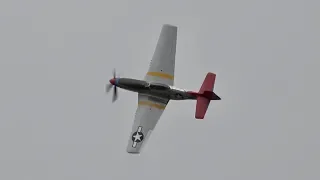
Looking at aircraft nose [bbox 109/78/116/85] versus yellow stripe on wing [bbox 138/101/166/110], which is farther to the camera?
aircraft nose [bbox 109/78/116/85]

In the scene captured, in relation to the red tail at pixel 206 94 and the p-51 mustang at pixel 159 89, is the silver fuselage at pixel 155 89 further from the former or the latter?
the red tail at pixel 206 94

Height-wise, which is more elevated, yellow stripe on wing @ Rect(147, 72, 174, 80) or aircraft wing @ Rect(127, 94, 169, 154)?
yellow stripe on wing @ Rect(147, 72, 174, 80)

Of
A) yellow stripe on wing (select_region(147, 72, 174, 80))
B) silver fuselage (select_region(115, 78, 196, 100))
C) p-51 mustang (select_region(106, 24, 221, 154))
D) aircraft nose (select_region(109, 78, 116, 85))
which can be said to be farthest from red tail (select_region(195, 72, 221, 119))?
aircraft nose (select_region(109, 78, 116, 85))

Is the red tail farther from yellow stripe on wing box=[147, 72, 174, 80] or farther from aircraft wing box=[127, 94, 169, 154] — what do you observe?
yellow stripe on wing box=[147, 72, 174, 80]

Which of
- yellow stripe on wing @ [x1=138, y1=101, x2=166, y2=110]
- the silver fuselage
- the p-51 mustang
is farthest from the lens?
the silver fuselage

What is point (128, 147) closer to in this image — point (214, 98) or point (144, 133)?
point (144, 133)

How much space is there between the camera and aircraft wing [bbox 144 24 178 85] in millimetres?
85812

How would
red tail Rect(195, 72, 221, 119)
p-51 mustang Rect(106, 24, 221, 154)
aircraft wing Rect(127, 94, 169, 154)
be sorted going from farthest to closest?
red tail Rect(195, 72, 221, 119) < p-51 mustang Rect(106, 24, 221, 154) < aircraft wing Rect(127, 94, 169, 154)

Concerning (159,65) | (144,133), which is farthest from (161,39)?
(144,133)

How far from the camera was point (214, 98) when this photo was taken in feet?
277

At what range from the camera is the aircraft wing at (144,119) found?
268 feet

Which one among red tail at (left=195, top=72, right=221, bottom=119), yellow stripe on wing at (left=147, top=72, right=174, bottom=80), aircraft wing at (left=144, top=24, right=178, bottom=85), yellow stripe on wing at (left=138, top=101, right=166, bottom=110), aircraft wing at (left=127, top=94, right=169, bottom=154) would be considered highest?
aircraft wing at (left=144, top=24, right=178, bottom=85)

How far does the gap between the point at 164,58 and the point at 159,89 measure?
2.82 m

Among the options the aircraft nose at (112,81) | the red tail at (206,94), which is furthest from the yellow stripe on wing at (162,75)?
the red tail at (206,94)
